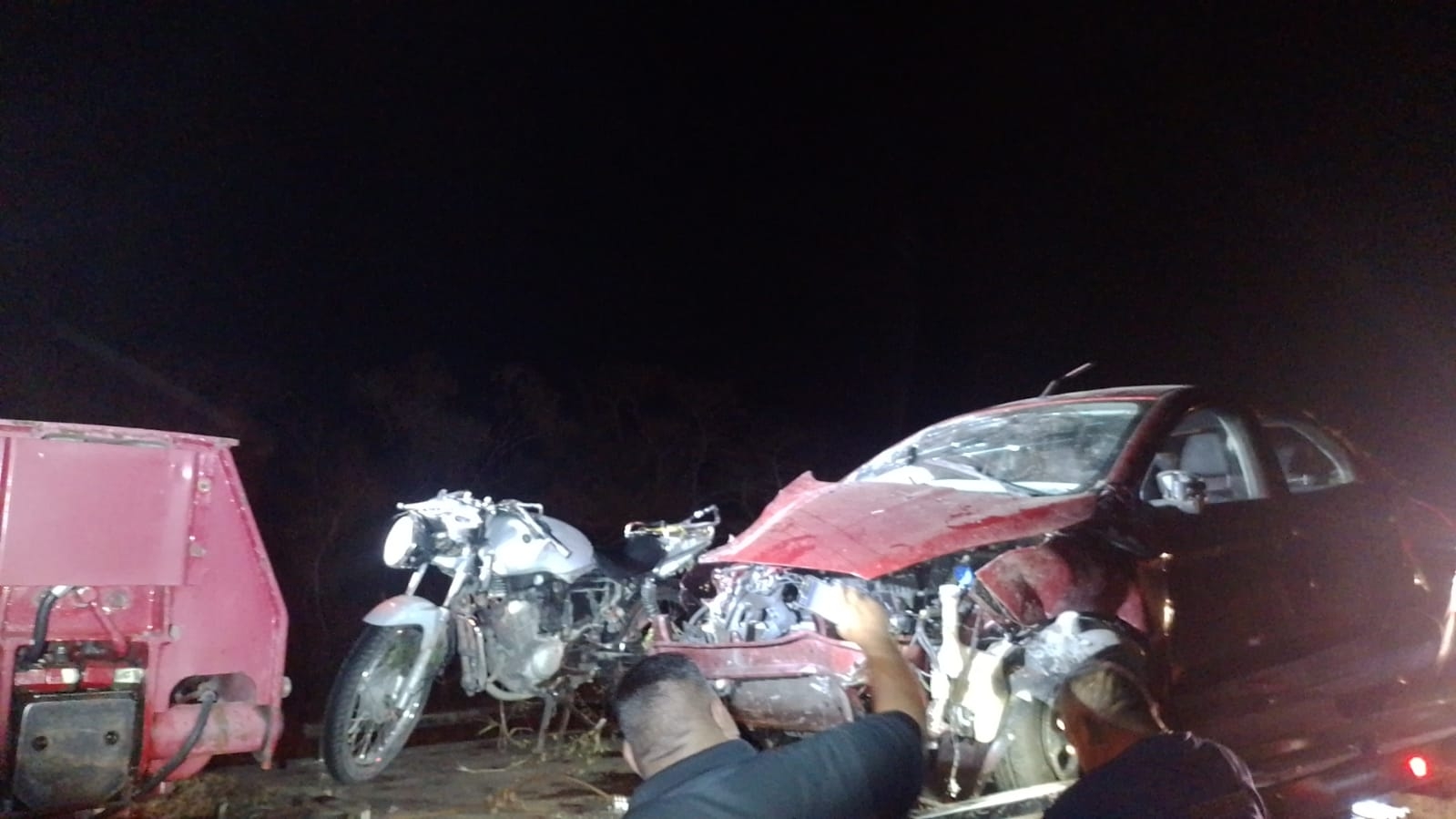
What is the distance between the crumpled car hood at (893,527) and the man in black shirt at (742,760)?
1.57m

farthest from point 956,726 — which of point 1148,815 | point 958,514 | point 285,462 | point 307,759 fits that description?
point 285,462

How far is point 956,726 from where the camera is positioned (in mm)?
3844

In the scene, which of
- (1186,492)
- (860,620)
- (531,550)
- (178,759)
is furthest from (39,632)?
(1186,492)

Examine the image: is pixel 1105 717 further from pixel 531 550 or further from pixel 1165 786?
pixel 531 550

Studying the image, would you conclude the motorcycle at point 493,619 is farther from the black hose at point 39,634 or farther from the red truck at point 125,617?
the black hose at point 39,634

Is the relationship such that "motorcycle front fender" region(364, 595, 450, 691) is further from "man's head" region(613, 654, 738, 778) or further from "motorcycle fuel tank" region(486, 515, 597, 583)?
"man's head" region(613, 654, 738, 778)

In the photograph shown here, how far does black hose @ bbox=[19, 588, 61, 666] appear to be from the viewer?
12.8ft

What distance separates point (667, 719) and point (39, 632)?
2.99 metres

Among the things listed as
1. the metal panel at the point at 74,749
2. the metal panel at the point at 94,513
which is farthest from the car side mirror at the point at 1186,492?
the metal panel at the point at 74,749

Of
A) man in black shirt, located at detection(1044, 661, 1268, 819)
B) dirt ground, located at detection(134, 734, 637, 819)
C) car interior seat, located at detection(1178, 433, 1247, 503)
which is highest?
car interior seat, located at detection(1178, 433, 1247, 503)

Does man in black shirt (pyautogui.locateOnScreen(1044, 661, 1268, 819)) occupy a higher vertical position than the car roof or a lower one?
lower

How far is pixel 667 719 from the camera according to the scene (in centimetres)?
209

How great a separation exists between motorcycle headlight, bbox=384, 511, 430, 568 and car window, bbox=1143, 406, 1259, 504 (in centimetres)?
347

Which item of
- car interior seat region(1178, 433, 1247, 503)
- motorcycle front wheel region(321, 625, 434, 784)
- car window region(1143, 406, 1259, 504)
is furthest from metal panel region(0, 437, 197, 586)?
car interior seat region(1178, 433, 1247, 503)
